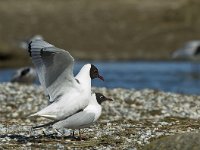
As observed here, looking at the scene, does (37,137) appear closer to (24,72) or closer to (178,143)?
(178,143)

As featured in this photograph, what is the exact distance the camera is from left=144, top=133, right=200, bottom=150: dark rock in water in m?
9.06

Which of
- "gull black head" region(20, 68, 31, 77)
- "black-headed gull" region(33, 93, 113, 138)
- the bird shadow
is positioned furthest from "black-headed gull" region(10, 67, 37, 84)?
"black-headed gull" region(33, 93, 113, 138)

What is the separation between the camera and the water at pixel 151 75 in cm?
2556

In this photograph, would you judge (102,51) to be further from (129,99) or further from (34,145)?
(34,145)

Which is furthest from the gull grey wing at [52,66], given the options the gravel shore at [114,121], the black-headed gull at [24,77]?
the black-headed gull at [24,77]

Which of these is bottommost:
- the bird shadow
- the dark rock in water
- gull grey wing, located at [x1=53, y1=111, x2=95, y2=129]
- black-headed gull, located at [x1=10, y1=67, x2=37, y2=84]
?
the dark rock in water

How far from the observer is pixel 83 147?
415 inches

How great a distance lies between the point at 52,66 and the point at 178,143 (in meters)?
2.48

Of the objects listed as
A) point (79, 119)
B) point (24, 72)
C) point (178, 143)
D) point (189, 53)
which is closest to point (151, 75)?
point (189, 53)

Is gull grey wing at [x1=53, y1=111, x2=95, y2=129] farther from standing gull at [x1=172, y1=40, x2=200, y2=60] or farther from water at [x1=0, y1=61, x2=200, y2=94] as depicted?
standing gull at [x1=172, y1=40, x2=200, y2=60]

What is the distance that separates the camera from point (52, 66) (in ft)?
35.1

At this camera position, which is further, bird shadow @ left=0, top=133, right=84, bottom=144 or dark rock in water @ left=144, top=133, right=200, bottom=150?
bird shadow @ left=0, top=133, right=84, bottom=144

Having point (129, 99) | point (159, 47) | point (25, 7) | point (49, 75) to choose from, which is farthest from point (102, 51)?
point (49, 75)

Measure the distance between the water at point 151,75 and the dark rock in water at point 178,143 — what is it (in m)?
13.7
